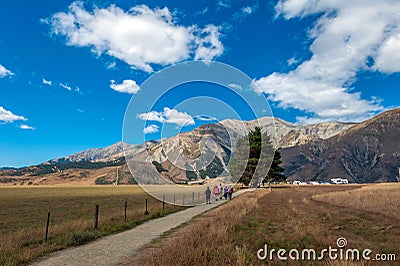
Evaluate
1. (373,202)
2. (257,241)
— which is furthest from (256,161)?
(257,241)

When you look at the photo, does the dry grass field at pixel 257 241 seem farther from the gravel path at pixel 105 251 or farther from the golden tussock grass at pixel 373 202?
the golden tussock grass at pixel 373 202

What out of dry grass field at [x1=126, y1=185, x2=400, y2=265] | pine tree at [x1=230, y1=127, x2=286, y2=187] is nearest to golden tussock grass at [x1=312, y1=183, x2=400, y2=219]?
dry grass field at [x1=126, y1=185, x2=400, y2=265]

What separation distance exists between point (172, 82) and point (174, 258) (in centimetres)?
1519

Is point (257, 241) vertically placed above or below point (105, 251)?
above

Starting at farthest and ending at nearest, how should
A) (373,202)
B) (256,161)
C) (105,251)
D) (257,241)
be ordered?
(256,161) → (373,202) → (257,241) → (105,251)

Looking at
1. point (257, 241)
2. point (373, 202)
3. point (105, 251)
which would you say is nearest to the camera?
point (105, 251)

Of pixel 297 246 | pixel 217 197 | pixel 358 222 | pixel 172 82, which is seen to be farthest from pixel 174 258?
pixel 217 197

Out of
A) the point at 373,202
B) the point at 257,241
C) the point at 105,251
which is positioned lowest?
the point at 105,251

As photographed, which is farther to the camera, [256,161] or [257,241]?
[256,161]

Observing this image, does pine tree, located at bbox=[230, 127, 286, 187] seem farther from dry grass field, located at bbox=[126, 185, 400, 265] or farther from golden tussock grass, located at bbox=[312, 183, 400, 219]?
dry grass field, located at bbox=[126, 185, 400, 265]

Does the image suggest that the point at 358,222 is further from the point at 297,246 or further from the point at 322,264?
the point at 322,264

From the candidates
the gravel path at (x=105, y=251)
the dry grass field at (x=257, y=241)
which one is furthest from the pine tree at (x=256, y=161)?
the gravel path at (x=105, y=251)

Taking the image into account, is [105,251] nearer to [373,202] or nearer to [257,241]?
[257,241]

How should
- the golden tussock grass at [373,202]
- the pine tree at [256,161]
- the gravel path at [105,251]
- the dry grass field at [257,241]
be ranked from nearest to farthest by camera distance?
the dry grass field at [257,241]
the gravel path at [105,251]
the golden tussock grass at [373,202]
the pine tree at [256,161]
